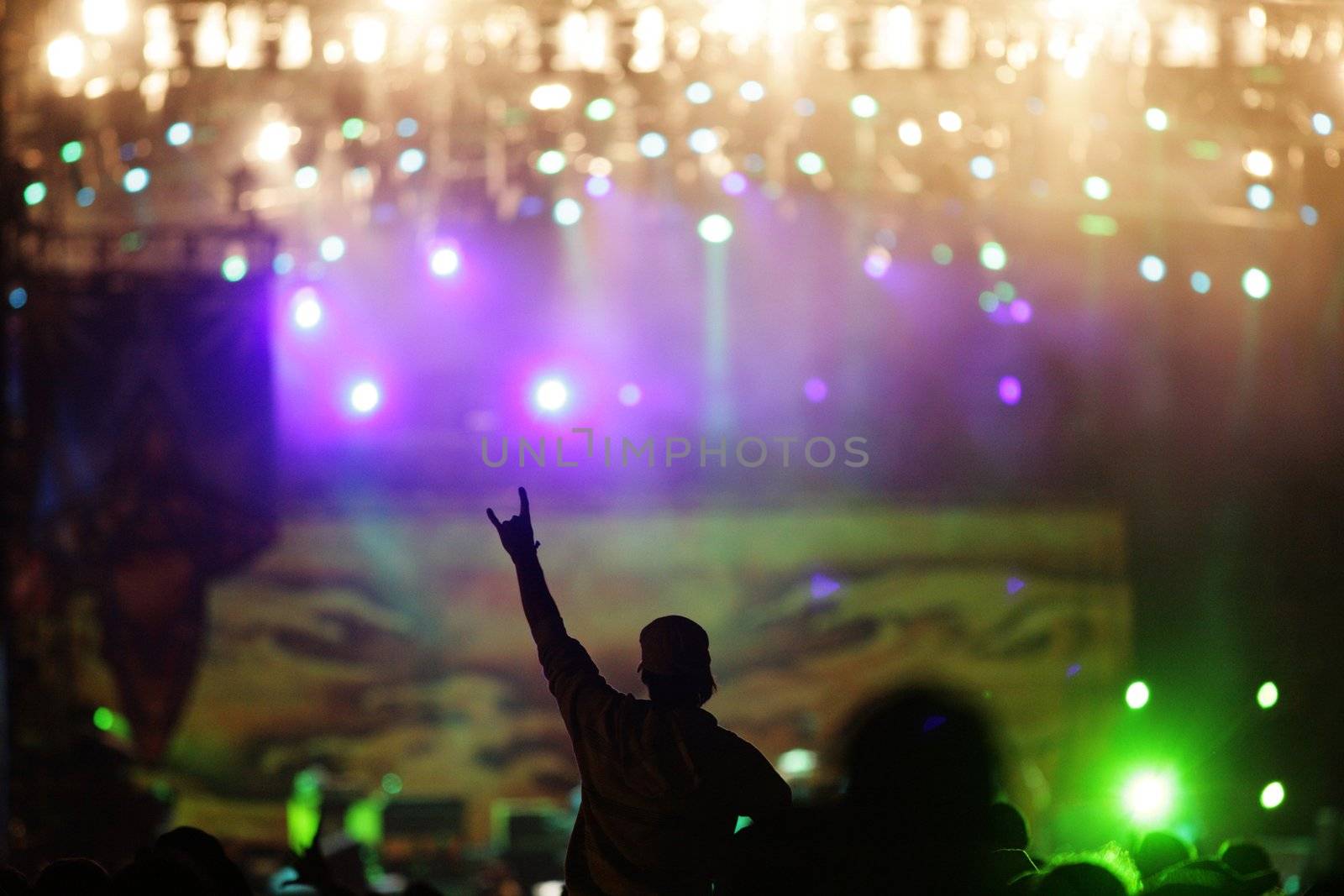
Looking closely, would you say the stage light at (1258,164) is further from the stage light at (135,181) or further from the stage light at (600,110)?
the stage light at (135,181)

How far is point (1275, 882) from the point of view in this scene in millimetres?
1654

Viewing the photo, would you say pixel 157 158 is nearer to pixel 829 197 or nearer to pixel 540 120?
pixel 540 120

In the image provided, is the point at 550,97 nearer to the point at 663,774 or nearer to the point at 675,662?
the point at 675,662

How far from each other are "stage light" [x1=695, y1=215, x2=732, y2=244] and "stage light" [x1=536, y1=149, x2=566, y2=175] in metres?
0.87

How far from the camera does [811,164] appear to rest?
6.24 meters

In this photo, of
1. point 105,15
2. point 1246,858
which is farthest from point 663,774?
point 105,15

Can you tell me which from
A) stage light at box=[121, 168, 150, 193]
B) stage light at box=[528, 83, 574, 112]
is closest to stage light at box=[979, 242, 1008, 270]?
stage light at box=[528, 83, 574, 112]

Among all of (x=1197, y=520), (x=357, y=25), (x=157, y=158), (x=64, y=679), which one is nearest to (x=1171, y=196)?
(x=1197, y=520)

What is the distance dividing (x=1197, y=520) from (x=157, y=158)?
5.94 m

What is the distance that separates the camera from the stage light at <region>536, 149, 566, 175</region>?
646 centimetres

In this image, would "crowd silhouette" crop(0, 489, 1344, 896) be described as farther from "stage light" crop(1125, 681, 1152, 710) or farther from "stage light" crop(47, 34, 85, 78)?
"stage light" crop(1125, 681, 1152, 710)

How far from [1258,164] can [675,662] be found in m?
5.71

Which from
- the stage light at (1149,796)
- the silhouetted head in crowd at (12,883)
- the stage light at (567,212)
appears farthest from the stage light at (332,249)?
the silhouetted head in crowd at (12,883)

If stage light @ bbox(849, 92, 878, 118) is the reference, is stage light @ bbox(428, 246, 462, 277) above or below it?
below
